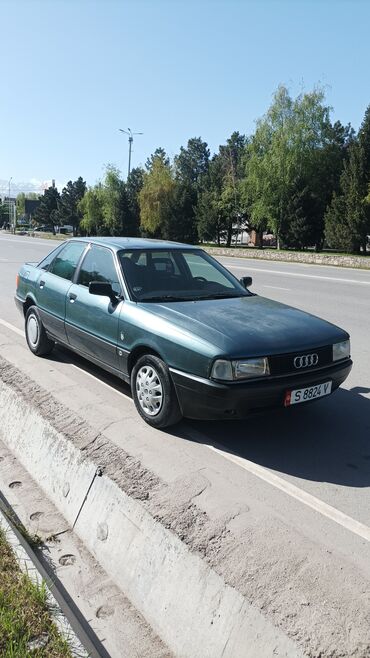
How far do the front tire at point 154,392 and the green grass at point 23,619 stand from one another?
164cm

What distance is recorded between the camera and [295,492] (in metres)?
3.44

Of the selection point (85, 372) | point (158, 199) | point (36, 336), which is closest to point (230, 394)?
point (85, 372)

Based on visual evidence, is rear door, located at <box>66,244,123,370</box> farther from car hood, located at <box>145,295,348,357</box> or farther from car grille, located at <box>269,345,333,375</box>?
car grille, located at <box>269,345,333,375</box>

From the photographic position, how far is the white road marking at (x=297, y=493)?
3.10 metres

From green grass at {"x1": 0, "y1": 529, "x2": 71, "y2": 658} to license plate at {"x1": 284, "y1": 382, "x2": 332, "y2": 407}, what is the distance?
6.81 feet

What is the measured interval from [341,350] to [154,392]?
158 cm

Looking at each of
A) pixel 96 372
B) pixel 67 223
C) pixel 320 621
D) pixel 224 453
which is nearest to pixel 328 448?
pixel 224 453

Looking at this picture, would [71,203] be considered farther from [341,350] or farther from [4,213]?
[341,350]

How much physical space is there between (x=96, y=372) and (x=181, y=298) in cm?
169

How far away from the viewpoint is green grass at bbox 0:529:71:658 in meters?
2.29

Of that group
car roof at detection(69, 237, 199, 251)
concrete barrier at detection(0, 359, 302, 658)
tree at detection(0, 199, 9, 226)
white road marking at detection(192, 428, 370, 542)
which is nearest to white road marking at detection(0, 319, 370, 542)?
white road marking at detection(192, 428, 370, 542)

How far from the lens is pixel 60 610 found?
259cm

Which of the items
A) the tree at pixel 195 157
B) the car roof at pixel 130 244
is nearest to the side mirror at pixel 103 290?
the car roof at pixel 130 244

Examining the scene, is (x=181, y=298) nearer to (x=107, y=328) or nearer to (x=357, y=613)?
(x=107, y=328)
